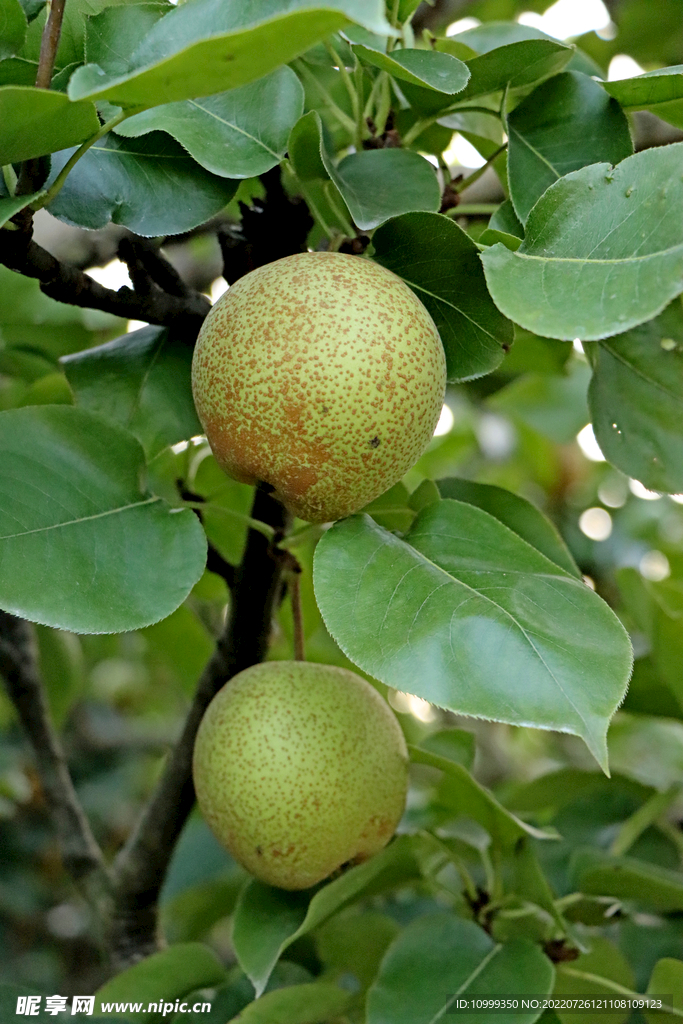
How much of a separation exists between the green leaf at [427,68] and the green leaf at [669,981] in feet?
2.60

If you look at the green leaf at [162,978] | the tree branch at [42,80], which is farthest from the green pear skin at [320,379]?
the green leaf at [162,978]

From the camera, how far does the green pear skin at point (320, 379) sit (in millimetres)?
623

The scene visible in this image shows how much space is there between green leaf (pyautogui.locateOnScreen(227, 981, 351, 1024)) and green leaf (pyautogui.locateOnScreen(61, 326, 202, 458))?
19.7 inches

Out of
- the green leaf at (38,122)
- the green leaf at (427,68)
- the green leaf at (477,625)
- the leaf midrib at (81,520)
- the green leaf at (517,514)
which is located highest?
the green leaf at (38,122)

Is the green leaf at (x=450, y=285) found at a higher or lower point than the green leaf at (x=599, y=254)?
lower

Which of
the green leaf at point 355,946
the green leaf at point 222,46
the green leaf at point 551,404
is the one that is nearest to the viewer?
the green leaf at point 222,46

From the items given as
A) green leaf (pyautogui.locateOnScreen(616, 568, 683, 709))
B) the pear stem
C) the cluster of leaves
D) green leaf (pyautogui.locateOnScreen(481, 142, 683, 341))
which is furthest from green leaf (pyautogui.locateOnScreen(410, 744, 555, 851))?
green leaf (pyautogui.locateOnScreen(481, 142, 683, 341))

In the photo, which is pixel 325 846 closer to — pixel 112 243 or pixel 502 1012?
pixel 502 1012

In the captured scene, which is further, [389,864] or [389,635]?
[389,864]

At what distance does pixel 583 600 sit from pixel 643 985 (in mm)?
706

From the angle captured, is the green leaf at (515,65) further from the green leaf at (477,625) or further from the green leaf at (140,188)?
the green leaf at (477,625)

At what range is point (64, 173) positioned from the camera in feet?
2.07

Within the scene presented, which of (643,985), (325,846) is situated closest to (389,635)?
(325,846)

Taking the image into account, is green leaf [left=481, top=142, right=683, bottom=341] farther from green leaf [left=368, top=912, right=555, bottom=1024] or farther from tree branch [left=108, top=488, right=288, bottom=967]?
green leaf [left=368, top=912, right=555, bottom=1024]
